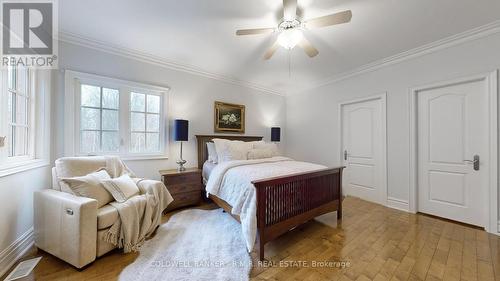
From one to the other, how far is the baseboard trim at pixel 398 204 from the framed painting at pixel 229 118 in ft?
9.96

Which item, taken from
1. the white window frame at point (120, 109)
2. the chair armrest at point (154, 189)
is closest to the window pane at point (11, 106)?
the white window frame at point (120, 109)

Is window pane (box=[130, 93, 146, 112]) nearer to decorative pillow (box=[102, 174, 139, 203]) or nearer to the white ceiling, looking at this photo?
the white ceiling

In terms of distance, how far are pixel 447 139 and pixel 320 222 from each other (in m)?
2.15

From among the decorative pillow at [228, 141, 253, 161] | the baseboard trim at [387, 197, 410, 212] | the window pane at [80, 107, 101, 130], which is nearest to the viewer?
the window pane at [80, 107, 101, 130]

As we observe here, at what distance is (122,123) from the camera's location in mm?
2984

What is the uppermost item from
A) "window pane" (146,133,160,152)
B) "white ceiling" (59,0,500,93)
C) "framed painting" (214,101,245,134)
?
"white ceiling" (59,0,500,93)

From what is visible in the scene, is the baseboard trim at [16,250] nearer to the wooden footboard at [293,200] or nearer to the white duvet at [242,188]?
the white duvet at [242,188]

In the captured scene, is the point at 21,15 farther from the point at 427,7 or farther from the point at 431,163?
the point at 431,163

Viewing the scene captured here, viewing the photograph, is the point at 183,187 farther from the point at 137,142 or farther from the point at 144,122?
the point at 144,122

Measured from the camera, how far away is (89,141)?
2748mm

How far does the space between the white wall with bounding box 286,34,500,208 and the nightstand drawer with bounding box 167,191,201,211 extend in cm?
279

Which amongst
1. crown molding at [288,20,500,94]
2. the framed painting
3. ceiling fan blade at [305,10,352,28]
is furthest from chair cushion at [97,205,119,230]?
crown molding at [288,20,500,94]

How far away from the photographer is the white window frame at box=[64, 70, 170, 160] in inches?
101

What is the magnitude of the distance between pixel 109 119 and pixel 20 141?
37.4 inches
